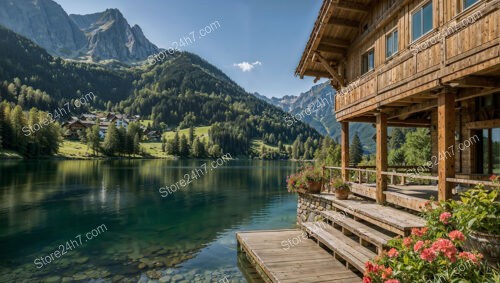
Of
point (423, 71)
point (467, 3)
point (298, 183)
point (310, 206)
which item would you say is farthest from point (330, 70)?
point (467, 3)

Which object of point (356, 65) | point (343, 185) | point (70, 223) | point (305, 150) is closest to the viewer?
point (343, 185)

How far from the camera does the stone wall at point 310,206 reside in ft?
52.1

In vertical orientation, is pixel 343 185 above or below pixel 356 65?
below

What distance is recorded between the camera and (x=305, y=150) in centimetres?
18975

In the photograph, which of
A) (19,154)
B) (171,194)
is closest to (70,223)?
(171,194)

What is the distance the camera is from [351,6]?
54.0 ft

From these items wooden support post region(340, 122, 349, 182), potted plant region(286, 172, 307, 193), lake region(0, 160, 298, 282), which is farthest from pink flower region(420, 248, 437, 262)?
wooden support post region(340, 122, 349, 182)

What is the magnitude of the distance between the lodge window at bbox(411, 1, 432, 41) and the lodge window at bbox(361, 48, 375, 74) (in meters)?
3.72

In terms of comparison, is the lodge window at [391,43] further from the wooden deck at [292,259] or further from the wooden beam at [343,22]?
the wooden deck at [292,259]

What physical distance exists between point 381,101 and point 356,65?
5.84m

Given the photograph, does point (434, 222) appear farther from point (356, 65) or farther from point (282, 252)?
point (356, 65)

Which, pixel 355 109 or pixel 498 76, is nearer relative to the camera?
pixel 498 76

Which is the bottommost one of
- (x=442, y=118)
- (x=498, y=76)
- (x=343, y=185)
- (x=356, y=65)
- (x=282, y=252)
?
(x=282, y=252)

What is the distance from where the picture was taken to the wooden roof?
16.4m
